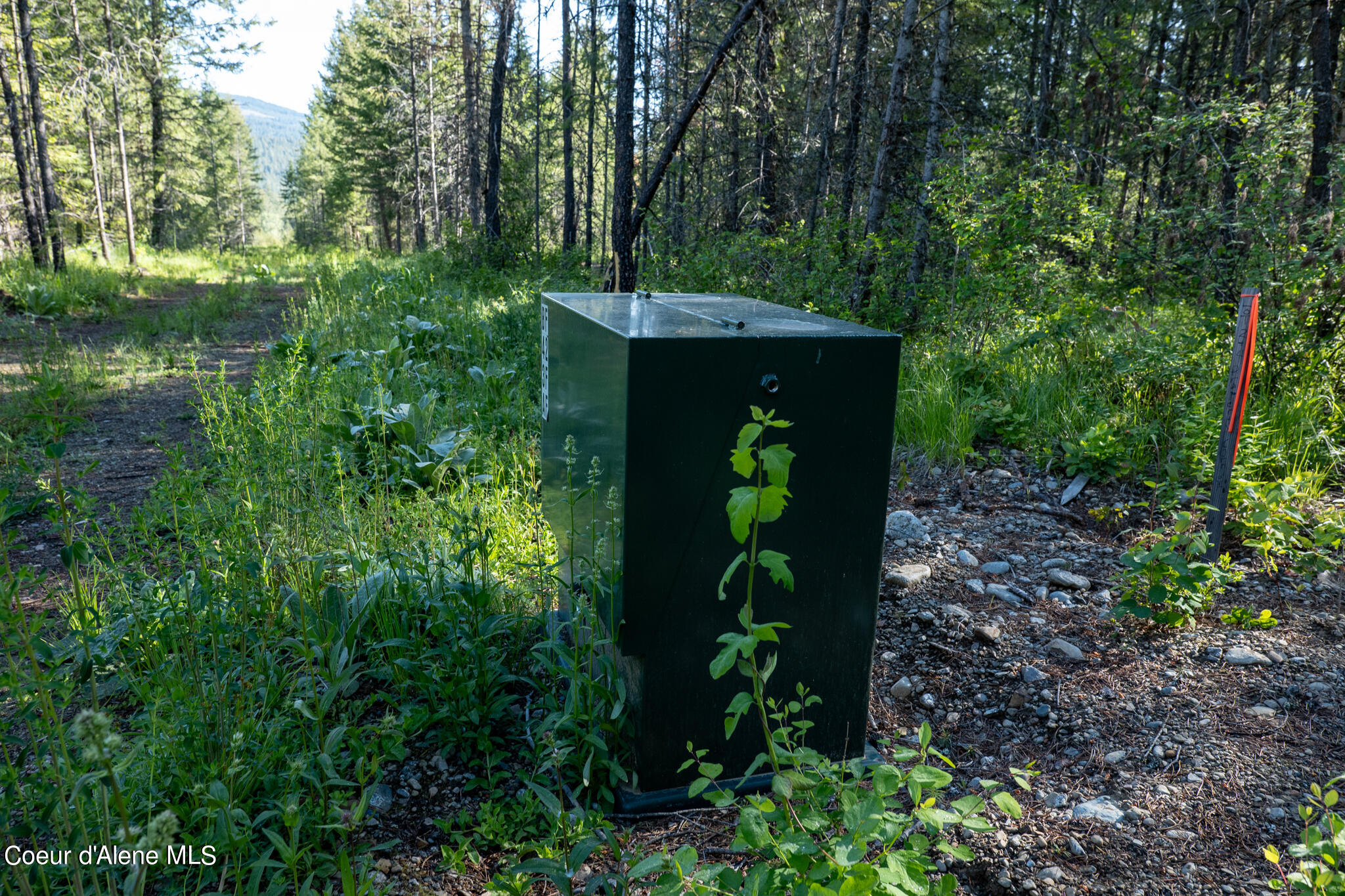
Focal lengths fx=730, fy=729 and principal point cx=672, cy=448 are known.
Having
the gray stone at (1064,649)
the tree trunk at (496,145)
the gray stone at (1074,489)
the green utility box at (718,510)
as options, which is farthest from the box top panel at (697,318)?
the tree trunk at (496,145)

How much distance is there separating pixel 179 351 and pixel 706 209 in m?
8.98

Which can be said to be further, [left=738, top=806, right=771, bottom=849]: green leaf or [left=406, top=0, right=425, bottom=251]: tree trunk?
[left=406, top=0, right=425, bottom=251]: tree trunk

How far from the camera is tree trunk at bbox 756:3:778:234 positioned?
23.1ft

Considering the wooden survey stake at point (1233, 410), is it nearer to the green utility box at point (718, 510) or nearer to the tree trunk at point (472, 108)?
the green utility box at point (718, 510)

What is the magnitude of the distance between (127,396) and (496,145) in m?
9.03

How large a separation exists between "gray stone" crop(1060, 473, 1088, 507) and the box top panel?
245 cm

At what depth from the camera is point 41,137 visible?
1323cm

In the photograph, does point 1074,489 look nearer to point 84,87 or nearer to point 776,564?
point 776,564

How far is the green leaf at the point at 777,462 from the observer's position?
130 centimetres

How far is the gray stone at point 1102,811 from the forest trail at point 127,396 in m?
3.08

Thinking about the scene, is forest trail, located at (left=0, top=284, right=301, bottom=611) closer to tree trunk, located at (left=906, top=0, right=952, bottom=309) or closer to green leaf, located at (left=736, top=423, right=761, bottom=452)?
green leaf, located at (left=736, top=423, right=761, bottom=452)

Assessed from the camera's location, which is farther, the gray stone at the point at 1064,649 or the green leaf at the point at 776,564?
the gray stone at the point at 1064,649

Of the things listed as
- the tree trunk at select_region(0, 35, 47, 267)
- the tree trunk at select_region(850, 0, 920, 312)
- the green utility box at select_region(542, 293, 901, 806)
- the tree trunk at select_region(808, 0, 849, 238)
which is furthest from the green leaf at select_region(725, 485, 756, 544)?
the tree trunk at select_region(0, 35, 47, 267)

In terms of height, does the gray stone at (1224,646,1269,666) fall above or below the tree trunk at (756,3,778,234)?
below
